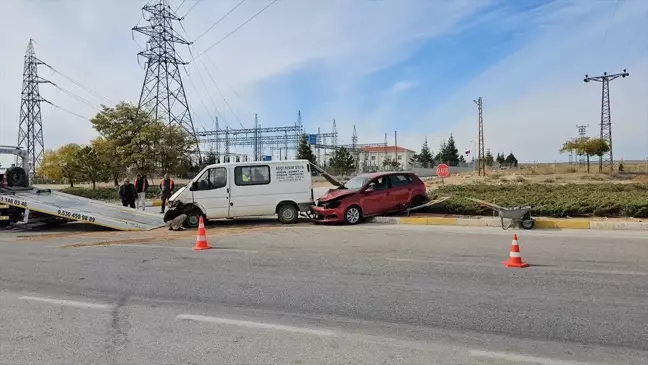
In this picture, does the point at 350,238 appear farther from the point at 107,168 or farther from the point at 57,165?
the point at 57,165

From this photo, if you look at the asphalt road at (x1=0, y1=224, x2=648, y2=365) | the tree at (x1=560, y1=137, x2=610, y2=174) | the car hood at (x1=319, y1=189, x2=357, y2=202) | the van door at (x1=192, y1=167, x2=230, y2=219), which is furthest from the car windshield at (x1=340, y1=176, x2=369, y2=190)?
the tree at (x1=560, y1=137, x2=610, y2=174)

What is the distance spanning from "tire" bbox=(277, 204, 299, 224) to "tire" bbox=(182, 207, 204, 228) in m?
2.47

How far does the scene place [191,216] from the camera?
1432 centimetres

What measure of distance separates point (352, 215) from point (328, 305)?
8.96 metres

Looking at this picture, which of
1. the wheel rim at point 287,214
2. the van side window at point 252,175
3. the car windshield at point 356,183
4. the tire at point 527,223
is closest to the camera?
the tire at point 527,223

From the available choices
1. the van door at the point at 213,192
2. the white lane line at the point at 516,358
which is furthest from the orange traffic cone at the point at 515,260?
the van door at the point at 213,192

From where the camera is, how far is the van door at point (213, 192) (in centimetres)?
1437

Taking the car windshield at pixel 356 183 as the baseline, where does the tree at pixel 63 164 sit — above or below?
above

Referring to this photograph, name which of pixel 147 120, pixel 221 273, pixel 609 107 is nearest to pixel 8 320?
pixel 221 273

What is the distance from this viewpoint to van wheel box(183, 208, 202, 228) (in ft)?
46.8

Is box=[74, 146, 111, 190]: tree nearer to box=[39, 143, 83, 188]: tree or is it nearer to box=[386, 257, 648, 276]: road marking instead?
box=[39, 143, 83, 188]: tree

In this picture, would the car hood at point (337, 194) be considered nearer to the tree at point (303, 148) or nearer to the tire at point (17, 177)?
the tire at point (17, 177)

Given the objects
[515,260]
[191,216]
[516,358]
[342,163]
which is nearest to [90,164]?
[191,216]

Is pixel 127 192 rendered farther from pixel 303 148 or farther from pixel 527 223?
pixel 303 148
